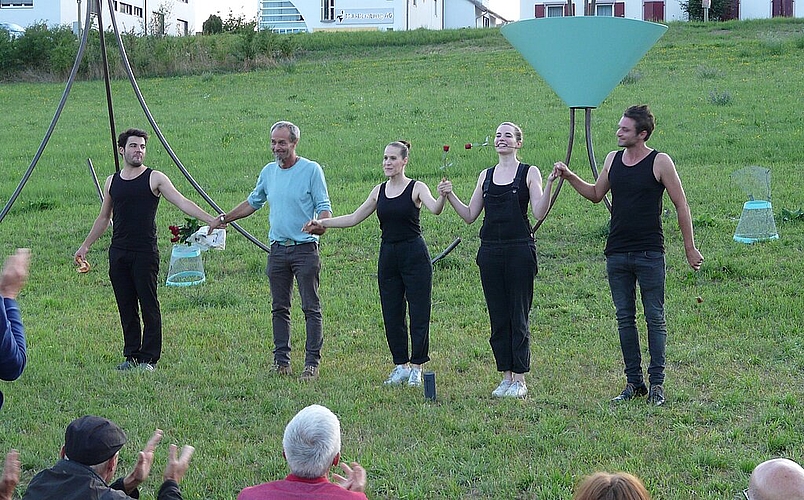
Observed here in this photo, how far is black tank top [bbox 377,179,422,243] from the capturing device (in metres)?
6.44

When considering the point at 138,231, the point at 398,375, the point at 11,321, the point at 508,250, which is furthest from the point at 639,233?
the point at 11,321

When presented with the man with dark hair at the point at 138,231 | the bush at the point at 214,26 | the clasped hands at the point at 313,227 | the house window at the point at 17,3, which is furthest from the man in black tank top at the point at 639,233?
the house window at the point at 17,3

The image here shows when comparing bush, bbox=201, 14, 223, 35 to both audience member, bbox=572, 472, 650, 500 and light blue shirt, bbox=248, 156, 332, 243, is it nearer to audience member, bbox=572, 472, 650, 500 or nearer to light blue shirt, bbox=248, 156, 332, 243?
light blue shirt, bbox=248, 156, 332, 243

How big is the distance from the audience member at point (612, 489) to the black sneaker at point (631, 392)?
3.37 metres

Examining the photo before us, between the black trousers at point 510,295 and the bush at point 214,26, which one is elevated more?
the bush at point 214,26

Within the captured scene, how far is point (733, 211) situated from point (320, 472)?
30.3ft

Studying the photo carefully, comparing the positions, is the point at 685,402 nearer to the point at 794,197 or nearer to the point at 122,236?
the point at 122,236

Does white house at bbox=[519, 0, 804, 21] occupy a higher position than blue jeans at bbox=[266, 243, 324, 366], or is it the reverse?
white house at bbox=[519, 0, 804, 21]

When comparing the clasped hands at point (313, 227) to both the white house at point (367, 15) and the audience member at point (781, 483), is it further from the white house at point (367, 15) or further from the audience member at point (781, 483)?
the white house at point (367, 15)

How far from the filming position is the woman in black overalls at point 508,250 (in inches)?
242

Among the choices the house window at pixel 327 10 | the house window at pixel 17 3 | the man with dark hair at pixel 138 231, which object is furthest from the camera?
the house window at pixel 327 10

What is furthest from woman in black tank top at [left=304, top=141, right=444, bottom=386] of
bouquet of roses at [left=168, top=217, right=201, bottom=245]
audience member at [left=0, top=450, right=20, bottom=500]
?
audience member at [left=0, top=450, right=20, bottom=500]

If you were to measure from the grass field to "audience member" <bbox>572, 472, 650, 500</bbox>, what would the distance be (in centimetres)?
198

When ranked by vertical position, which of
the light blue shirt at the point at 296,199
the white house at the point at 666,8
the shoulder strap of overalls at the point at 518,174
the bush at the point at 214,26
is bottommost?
the light blue shirt at the point at 296,199
